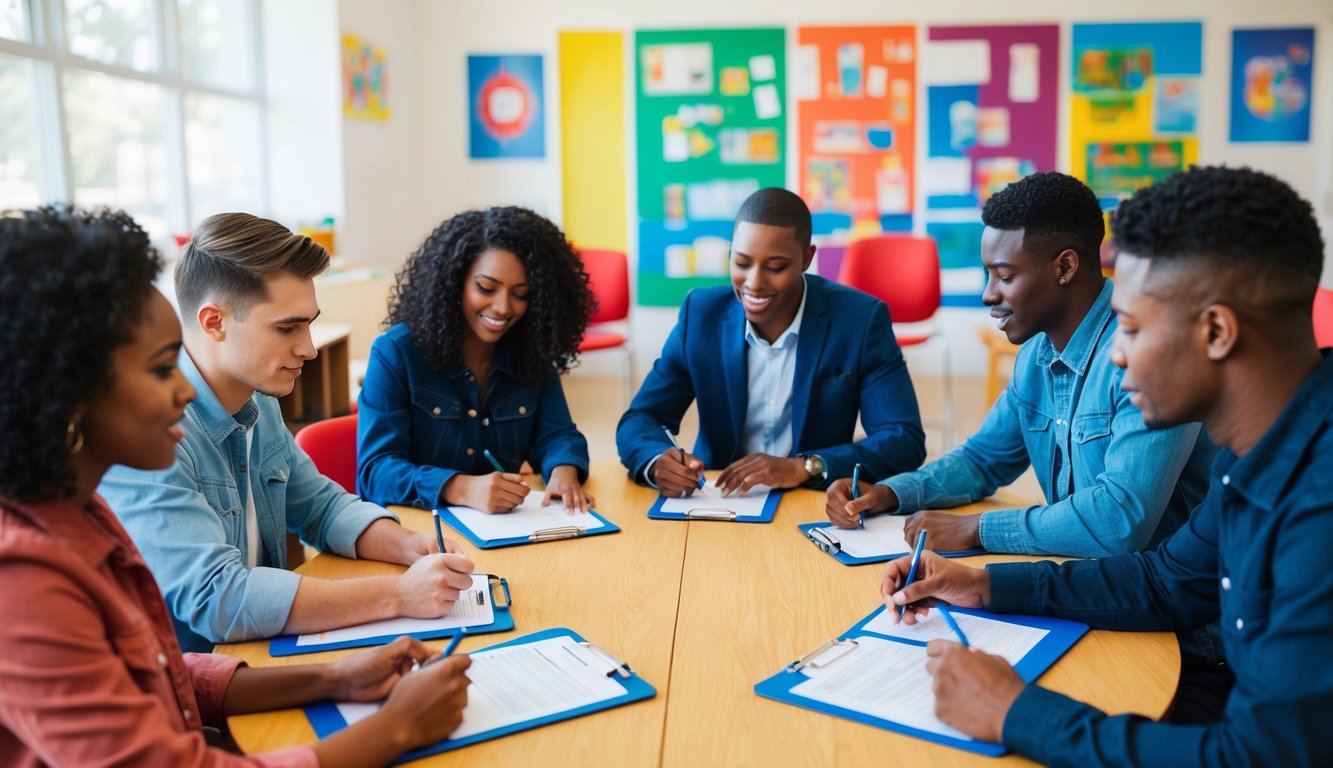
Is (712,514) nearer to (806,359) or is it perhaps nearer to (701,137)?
(806,359)

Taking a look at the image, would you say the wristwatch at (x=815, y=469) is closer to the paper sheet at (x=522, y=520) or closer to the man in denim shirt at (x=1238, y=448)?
the paper sheet at (x=522, y=520)

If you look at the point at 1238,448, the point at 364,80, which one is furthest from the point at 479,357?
the point at 364,80

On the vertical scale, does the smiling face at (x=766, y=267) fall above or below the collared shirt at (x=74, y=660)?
above

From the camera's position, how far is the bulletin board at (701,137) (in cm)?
612

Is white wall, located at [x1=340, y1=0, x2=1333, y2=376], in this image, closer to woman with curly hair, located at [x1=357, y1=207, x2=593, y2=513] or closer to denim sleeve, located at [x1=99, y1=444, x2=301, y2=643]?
woman with curly hair, located at [x1=357, y1=207, x2=593, y2=513]

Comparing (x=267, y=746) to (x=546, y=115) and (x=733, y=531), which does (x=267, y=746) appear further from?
(x=546, y=115)

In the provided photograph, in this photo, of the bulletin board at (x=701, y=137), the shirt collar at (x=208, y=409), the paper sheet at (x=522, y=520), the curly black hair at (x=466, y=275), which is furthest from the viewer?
the bulletin board at (x=701, y=137)

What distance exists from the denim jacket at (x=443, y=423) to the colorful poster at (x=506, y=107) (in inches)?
163

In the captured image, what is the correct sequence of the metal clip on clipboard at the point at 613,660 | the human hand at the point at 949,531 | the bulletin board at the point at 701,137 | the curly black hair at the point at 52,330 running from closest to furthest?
the curly black hair at the point at 52,330 → the metal clip on clipboard at the point at 613,660 → the human hand at the point at 949,531 → the bulletin board at the point at 701,137

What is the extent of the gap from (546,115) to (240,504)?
4.91 m

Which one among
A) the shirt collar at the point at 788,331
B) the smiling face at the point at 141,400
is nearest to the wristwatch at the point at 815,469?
the shirt collar at the point at 788,331

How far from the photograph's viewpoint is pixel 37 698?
34.8 inches

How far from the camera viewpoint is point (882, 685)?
4.06ft

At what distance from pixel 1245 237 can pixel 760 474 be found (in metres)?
1.11
